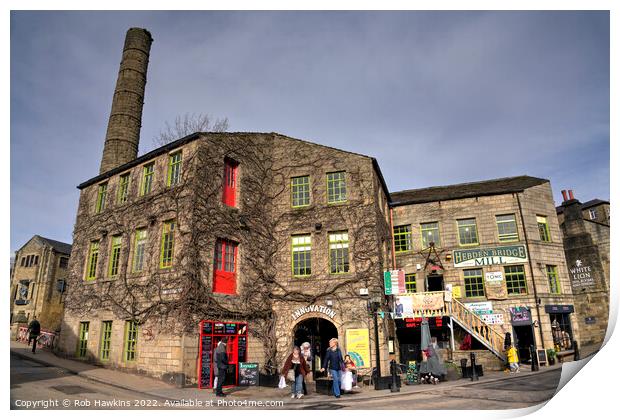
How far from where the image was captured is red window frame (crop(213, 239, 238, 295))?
51.6 ft

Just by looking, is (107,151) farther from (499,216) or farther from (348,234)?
(499,216)

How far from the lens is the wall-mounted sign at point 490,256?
67.1ft

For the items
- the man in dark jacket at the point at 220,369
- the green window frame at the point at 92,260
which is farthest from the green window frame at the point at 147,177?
the man in dark jacket at the point at 220,369

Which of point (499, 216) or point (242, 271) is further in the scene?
point (499, 216)

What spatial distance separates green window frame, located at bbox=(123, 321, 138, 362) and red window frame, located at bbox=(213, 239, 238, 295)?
11.7ft

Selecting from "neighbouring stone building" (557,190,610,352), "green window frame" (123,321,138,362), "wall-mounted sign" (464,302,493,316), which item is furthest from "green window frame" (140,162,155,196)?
"neighbouring stone building" (557,190,610,352)

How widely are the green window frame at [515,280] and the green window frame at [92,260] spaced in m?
20.1

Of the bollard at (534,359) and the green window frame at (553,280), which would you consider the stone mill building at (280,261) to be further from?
the bollard at (534,359)

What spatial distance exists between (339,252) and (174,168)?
793 centimetres

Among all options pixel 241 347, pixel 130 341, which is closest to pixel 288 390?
pixel 241 347

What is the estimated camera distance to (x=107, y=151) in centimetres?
2747

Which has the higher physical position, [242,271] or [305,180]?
[305,180]

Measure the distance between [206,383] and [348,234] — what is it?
811 cm

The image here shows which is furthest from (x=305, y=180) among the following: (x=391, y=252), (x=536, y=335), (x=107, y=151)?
(x=107, y=151)
